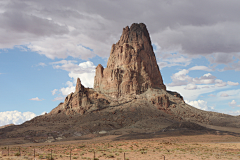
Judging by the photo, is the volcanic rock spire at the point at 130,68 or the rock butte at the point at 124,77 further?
the volcanic rock spire at the point at 130,68

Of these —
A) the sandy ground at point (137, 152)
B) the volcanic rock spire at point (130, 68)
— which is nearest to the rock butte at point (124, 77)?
the volcanic rock spire at point (130, 68)

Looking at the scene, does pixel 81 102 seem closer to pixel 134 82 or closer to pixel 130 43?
pixel 134 82

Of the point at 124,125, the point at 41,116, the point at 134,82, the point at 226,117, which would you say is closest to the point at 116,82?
the point at 134,82

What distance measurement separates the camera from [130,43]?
506ft

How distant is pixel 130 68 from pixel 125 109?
95.6 ft

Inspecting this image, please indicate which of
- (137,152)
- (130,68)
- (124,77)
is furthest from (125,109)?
(137,152)

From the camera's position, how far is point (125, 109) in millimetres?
120312

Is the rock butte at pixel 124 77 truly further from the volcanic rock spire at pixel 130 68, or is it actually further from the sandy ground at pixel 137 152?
the sandy ground at pixel 137 152

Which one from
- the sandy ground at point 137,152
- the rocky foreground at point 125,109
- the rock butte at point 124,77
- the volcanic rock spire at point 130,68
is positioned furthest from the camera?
the volcanic rock spire at point 130,68

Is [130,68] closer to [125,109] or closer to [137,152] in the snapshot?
[125,109]

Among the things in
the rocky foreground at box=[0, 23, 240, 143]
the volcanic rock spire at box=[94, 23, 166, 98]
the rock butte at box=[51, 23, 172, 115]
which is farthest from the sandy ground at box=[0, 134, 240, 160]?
the volcanic rock spire at box=[94, 23, 166, 98]

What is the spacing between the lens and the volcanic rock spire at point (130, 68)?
135250mm

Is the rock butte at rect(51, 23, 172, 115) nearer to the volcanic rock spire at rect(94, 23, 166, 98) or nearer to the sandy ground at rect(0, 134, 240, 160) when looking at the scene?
the volcanic rock spire at rect(94, 23, 166, 98)

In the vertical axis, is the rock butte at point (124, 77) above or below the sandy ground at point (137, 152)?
above
